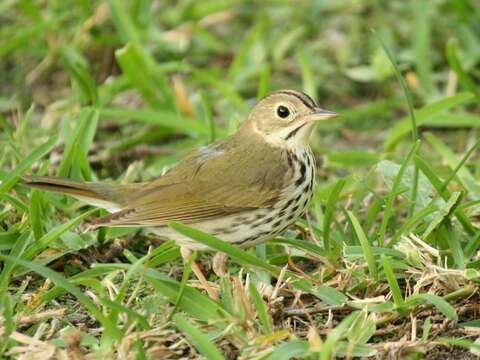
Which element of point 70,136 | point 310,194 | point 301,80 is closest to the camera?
point 310,194

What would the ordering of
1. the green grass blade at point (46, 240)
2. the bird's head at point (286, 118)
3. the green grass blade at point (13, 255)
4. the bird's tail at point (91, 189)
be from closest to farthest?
the green grass blade at point (13, 255), the green grass blade at point (46, 240), the bird's tail at point (91, 189), the bird's head at point (286, 118)

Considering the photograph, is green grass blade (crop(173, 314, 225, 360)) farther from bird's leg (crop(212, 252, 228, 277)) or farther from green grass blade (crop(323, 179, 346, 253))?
green grass blade (crop(323, 179, 346, 253))

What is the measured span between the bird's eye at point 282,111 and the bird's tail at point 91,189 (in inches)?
26.9

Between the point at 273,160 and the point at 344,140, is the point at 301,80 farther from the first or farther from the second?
the point at 273,160

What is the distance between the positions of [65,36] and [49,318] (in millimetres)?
2878

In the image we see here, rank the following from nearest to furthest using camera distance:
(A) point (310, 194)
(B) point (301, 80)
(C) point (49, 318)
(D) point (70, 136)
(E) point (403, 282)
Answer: (C) point (49, 318) < (E) point (403, 282) < (A) point (310, 194) < (D) point (70, 136) < (B) point (301, 80)

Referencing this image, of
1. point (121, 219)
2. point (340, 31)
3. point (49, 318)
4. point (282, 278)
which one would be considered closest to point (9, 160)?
point (121, 219)

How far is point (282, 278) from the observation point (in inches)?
137

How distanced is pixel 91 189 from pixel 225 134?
4.14 ft

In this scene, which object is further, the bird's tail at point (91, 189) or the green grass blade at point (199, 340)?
the bird's tail at point (91, 189)

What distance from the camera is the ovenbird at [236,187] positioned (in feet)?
12.6

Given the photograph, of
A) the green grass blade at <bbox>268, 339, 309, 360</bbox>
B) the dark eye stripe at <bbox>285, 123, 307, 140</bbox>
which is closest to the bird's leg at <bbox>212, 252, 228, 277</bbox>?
the dark eye stripe at <bbox>285, 123, 307, 140</bbox>

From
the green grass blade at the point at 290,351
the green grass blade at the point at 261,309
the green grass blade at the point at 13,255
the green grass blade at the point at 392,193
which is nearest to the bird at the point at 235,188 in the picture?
the green grass blade at the point at 13,255

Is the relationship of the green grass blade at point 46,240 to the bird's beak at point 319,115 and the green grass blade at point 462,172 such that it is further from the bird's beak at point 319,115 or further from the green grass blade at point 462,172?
the green grass blade at point 462,172
